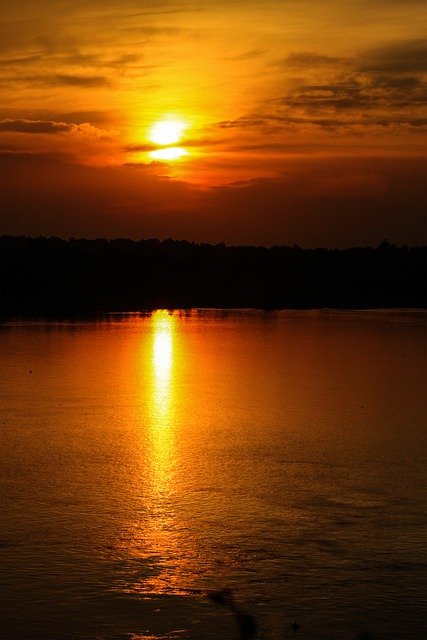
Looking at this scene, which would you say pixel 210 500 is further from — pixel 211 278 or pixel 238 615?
pixel 211 278

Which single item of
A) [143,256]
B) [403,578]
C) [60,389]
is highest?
[143,256]

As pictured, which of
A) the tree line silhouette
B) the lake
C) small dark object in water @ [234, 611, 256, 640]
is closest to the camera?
small dark object in water @ [234, 611, 256, 640]

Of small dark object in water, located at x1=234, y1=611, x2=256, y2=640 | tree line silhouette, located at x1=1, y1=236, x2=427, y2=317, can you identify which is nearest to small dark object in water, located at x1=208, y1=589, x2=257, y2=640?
small dark object in water, located at x1=234, y1=611, x2=256, y2=640

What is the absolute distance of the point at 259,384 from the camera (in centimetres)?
1534

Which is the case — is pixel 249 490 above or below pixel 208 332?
below

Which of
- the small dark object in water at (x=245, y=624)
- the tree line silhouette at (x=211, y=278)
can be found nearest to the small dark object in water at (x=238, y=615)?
the small dark object in water at (x=245, y=624)

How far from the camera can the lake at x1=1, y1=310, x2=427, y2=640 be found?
588 cm

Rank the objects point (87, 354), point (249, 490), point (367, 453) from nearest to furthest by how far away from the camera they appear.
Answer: point (249, 490)
point (367, 453)
point (87, 354)

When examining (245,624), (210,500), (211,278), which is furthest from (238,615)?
(211,278)

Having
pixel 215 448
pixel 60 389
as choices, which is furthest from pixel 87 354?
pixel 215 448

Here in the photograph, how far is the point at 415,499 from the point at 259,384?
7.17m

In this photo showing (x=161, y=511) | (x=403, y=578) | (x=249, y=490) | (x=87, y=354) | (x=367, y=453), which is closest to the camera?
(x=403, y=578)

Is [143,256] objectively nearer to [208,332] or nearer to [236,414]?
[208,332]

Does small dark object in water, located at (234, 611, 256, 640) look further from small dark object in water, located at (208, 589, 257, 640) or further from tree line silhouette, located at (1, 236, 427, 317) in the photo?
tree line silhouette, located at (1, 236, 427, 317)
